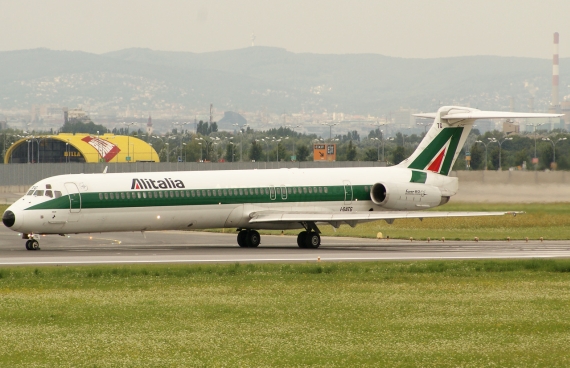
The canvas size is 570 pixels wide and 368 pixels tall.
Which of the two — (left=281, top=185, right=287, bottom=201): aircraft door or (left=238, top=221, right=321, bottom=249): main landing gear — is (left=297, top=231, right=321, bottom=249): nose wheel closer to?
(left=238, top=221, right=321, bottom=249): main landing gear

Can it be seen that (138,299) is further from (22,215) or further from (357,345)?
(22,215)

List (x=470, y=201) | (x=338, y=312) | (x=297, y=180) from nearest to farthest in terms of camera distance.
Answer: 1. (x=338, y=312)
2. (x=297, y=180)
3. (x=470, y=201)

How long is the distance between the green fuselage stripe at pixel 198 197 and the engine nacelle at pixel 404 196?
0.57 metres

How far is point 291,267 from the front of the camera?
102 ft

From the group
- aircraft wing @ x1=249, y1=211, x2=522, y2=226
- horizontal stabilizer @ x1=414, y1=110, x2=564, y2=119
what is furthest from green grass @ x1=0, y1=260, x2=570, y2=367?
horizontal stabilizer @ x1=414, y1=110, x2=564, y2=119

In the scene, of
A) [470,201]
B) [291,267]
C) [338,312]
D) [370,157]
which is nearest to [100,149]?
[370,157]

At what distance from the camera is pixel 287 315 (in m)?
21.4

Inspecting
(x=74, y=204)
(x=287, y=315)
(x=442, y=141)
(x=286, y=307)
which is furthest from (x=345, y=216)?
(x=287, y=315)

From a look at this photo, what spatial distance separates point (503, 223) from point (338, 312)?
37.7 meters

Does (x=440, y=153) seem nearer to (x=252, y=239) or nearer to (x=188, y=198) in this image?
(x=252, y=239)

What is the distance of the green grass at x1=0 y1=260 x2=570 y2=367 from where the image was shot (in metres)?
16.9

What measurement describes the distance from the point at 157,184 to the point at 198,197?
191cm

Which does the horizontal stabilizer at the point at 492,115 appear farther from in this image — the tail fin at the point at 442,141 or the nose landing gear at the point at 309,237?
the nose landing gear at the point at 309,237

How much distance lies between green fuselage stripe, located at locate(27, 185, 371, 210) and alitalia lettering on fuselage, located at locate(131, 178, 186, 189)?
0.72ft
